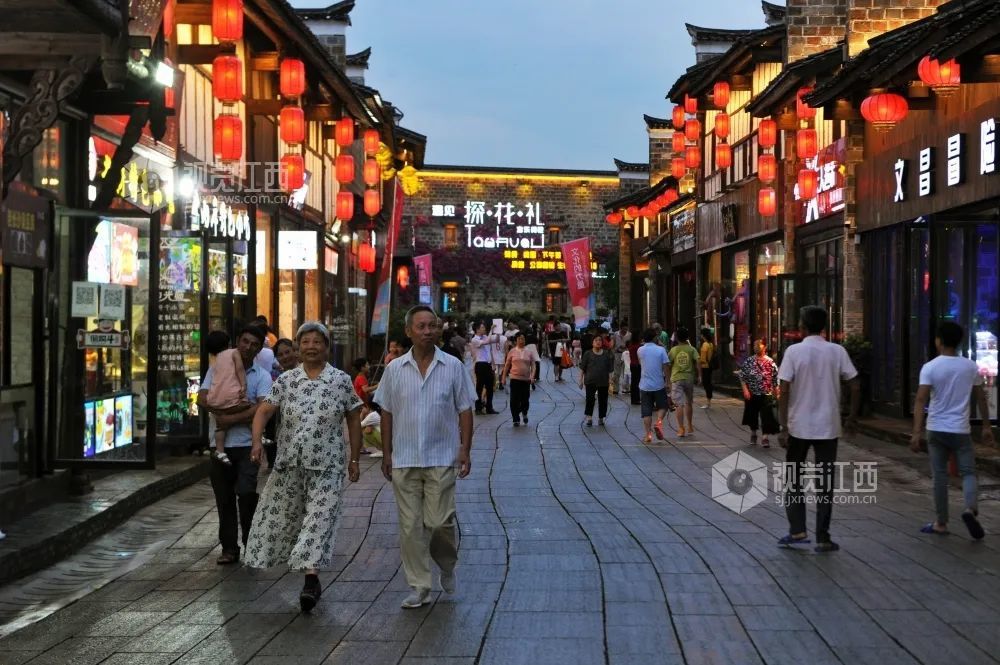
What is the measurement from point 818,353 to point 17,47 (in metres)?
6.01

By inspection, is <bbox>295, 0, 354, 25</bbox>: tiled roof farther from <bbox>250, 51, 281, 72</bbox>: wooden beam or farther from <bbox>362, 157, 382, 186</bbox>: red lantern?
<bbox>250, 51, 281, 72</bbox>: wooden beam

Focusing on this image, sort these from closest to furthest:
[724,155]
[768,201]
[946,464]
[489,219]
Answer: [946,464] < [768,201] < [724,155] < [489,219]

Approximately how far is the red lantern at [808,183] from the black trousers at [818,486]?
47.7 ft

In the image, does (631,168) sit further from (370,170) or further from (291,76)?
(291,76)

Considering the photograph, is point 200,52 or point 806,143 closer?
point 200,52

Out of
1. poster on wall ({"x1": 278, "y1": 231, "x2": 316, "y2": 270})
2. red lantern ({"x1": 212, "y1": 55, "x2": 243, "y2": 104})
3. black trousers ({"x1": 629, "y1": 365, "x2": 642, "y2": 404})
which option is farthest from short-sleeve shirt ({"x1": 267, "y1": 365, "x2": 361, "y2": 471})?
black trousers ({"x1": 629, "y1": 365, "x2": 642, "y2": 404})

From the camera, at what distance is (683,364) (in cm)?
1822

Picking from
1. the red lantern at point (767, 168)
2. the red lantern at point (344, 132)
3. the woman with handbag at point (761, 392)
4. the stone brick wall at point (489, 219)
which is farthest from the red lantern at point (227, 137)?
A: the stone brick wall at point (489, 219)

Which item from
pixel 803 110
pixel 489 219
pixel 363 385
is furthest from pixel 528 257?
pixel 363 385

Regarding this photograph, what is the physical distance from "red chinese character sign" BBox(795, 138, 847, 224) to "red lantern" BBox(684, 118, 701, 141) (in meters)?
8.52

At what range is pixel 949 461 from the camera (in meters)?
9.58

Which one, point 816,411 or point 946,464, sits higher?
point 816,411

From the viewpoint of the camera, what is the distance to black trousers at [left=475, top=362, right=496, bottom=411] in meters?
22.9

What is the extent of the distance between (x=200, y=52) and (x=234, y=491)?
8.86 m
